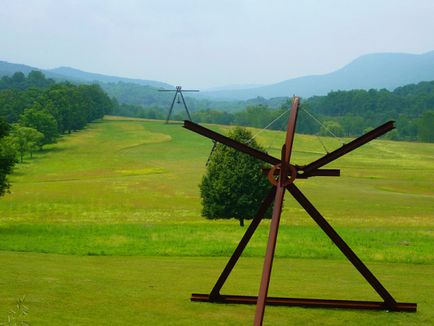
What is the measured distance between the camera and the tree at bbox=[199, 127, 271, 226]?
44.5 meters

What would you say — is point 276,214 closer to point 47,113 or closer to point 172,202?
point 172,202

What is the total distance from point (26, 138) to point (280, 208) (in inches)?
3748

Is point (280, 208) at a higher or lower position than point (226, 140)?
lower

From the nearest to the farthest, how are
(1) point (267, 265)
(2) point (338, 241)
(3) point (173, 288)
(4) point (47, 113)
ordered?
(1) point (267, 265) → (2) point (338, 241) → (3) point (173, 288) → (4) point (47, 113)

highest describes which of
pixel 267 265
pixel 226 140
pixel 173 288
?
pixel 226 140

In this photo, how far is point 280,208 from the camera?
11.7m

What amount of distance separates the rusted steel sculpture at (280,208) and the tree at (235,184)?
95.8 ft

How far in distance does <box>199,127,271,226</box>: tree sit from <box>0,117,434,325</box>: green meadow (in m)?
1.43

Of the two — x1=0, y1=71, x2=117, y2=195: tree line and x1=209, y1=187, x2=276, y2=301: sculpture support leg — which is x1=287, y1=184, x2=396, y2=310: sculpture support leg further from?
x1=0, y1=71, x2=117, y2=195: tree line

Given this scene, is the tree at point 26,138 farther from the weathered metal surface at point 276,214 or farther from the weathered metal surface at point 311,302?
Result: the weathered metal surface at point 276,214

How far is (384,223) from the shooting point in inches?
1959

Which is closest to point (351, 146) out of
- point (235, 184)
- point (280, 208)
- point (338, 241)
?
point (338, 241)

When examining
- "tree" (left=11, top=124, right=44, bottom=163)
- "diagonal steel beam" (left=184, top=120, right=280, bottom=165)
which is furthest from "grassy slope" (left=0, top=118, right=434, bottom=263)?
"diagonal steel beam" (left=184, top=120, right=280, bottom=165)

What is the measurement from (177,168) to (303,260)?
69599 mm
